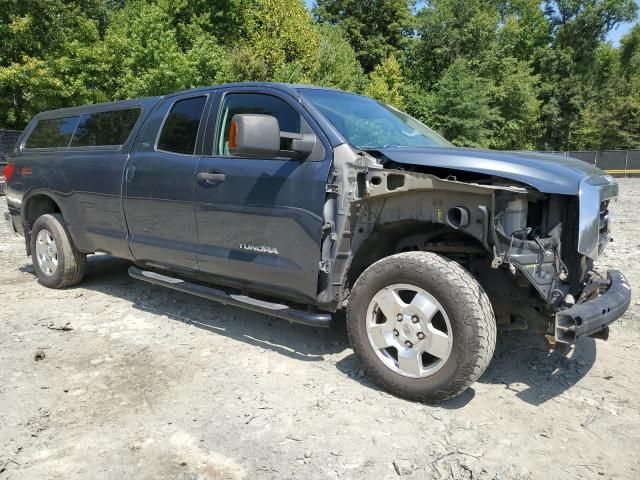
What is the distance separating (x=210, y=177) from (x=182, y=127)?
0.71 metres

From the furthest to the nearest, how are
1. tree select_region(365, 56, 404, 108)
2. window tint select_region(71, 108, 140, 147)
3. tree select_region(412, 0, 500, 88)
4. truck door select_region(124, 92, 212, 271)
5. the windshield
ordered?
1. tree select_region(412, 0, 500, 88)
2. tree select_region(365, 56, 404, 108)
3. window tint select_region(71, 108, 140, 147)
4. truck door select_region(124, 92, 212, 271)
5. the windshield

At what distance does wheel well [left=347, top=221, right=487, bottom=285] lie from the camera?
11.1 ft

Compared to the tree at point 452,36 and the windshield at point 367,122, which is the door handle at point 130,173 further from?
the tree at point 452,36

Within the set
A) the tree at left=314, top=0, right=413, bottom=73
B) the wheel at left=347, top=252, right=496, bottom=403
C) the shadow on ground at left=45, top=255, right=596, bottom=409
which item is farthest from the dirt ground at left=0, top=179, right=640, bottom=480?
the tree at left=314, top=0, right=413, bottom=73

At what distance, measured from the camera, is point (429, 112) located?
3114 centimetres

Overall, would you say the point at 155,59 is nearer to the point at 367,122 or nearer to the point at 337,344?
the point at 367,122

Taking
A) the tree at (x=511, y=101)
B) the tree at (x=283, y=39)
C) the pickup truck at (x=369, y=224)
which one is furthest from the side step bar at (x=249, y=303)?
the tree at (x=511, y=101)

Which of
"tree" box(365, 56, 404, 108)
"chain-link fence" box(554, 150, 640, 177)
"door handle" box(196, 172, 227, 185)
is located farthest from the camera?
"tree" box(365, 56, 404, 108)

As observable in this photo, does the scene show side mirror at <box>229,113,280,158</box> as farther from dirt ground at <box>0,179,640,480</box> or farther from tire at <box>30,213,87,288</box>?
tire at <box>30,213,87,288</box>

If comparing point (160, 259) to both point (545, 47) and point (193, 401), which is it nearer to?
point (193, 401)

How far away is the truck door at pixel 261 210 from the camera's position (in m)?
3.61

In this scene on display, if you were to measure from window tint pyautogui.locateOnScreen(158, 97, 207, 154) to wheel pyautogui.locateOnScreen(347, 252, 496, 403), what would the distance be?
77.3 inches

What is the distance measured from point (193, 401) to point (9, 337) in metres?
2.11

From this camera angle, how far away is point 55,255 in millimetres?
5770
